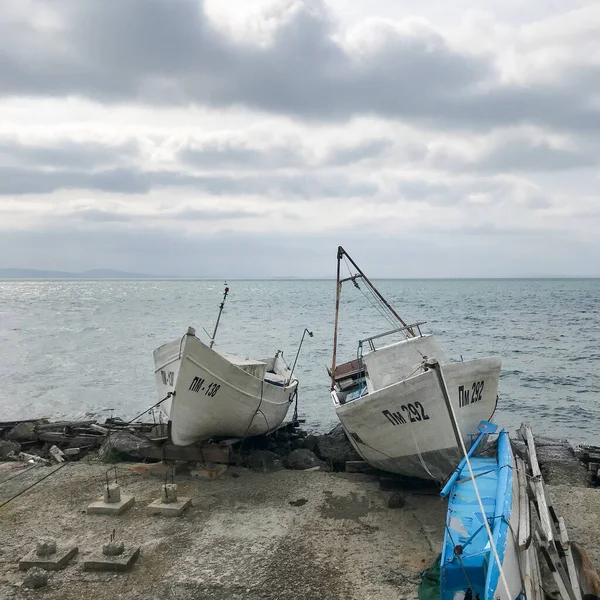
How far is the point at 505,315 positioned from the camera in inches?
2830

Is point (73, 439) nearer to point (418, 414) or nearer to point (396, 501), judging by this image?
point (396, 501)

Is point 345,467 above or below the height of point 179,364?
below

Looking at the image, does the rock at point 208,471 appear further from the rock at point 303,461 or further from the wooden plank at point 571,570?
the wooden plank at point 571,570

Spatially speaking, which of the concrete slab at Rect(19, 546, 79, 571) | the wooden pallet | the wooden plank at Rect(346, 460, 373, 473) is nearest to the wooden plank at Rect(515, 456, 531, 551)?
the wooden pallet

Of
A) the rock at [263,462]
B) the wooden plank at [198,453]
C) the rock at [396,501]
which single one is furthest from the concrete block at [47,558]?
the rock at [396,501]

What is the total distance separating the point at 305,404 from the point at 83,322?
1977 inches

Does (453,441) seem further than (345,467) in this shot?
No

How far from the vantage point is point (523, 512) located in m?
7.10

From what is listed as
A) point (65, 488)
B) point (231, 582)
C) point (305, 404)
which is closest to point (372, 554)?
point (231, 582)

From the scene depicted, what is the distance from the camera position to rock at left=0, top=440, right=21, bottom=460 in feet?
43.6

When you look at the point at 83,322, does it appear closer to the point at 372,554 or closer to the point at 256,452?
the point at 256,452

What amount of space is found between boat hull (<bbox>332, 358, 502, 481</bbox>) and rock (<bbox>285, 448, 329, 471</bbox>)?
1819mm

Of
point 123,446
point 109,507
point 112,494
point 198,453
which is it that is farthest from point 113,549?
point 123,446

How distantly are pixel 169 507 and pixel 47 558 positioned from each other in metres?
2.04
